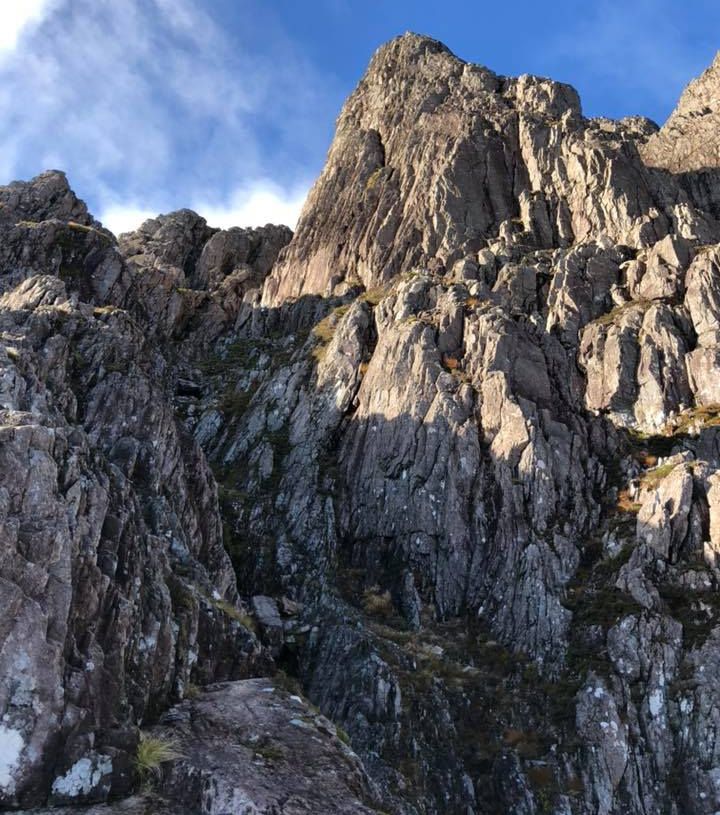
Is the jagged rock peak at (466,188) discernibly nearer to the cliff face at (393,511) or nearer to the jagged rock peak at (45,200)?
the cliff face at (393,511)

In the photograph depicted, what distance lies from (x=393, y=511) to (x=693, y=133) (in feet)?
197

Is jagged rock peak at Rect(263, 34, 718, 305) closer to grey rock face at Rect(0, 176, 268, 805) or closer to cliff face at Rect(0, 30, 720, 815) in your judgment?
cliff face at Rect(0, 30, 720, 815)

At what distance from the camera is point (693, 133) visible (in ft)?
250

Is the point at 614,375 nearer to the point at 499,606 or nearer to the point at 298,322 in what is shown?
the point at 499,606

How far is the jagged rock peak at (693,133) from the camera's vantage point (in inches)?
2840

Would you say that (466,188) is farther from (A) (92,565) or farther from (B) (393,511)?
(A) (92,565)

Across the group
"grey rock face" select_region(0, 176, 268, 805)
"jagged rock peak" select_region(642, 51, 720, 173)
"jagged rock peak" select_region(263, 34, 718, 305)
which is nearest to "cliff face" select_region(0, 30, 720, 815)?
"grey rock face" select_region(0, 176, 268, 805)

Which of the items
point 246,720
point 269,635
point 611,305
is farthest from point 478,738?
point 611,305

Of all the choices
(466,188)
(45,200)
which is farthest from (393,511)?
(45,200)

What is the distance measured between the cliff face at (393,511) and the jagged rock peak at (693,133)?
21.8 feet

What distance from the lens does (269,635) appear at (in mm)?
30828

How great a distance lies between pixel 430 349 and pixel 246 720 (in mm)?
28862

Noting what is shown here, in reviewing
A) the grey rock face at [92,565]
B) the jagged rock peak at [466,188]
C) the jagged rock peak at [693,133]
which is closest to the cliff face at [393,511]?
the grey rock face at [92,565]

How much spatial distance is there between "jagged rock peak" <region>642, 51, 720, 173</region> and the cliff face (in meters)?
6.66
